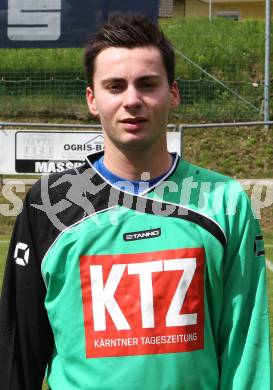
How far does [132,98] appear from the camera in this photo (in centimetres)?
272

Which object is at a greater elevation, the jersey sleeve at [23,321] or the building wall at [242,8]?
the building wall at [242,8]

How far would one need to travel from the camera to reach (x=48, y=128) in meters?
18.3

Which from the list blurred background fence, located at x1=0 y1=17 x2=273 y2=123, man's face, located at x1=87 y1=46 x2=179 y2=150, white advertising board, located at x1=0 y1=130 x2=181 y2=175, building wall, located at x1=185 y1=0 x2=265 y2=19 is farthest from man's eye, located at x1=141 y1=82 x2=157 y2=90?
building wall, located at x1=185 y1=0 x2=265 y2=19

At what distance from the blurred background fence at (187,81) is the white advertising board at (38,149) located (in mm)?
2874

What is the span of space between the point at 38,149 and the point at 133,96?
1397cm

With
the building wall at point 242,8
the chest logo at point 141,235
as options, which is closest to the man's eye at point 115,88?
the chest logo at point 141,235

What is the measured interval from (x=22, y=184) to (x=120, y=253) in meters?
14.6

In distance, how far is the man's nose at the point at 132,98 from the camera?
107 inches

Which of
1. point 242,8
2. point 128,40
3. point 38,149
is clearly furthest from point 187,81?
point 242,8

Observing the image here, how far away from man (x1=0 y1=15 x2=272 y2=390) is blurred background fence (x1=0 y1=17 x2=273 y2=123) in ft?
53.2

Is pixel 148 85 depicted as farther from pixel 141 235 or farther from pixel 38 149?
pixel 38 149

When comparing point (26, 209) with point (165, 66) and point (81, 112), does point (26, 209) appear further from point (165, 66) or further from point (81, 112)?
point (81, 112)

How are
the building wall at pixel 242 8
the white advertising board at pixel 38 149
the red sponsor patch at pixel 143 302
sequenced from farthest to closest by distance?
the building wall at pixel 242 8
the white advertising board at pixel 38 149
the red sponsor patch at pixel 143 302

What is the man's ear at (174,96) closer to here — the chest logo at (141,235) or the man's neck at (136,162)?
the man's neck at (136,162)
